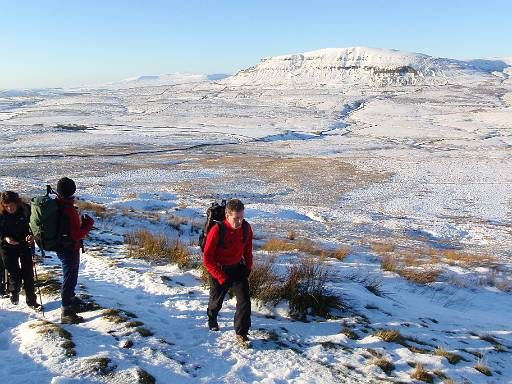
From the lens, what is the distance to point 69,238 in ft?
18.5

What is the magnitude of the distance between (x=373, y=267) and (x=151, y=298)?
5.84 metres

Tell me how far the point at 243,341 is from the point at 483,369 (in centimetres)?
290

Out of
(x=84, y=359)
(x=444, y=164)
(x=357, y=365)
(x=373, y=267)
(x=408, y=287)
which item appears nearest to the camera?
(x=84, y=359)

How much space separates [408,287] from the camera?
9.62m

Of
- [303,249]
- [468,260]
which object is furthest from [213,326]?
[468,260]

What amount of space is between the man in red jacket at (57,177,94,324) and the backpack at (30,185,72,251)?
0.04 metres

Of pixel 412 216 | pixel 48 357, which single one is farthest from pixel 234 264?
pixel 412 216

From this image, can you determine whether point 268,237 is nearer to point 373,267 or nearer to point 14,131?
point 373,267

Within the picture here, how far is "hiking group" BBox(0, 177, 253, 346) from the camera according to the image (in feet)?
17.8

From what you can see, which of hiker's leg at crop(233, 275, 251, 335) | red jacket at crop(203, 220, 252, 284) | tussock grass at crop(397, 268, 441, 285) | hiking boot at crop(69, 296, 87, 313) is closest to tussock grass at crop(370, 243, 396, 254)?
tussock grass at crop(397, 268, 441, 285)

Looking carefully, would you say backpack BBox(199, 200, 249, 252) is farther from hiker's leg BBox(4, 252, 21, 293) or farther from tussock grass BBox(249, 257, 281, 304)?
hiker's leg BBox(4, 252, 21, 293)

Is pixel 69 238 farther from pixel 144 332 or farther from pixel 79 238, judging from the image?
pixel 144 332

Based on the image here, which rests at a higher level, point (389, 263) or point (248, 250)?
point (248, 250)

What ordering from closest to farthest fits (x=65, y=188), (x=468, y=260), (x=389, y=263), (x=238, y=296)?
1. (x=65, y=188)
2. (x=238, y=296)
3. (x=389, y=263)
4. (x=468, y=260)
